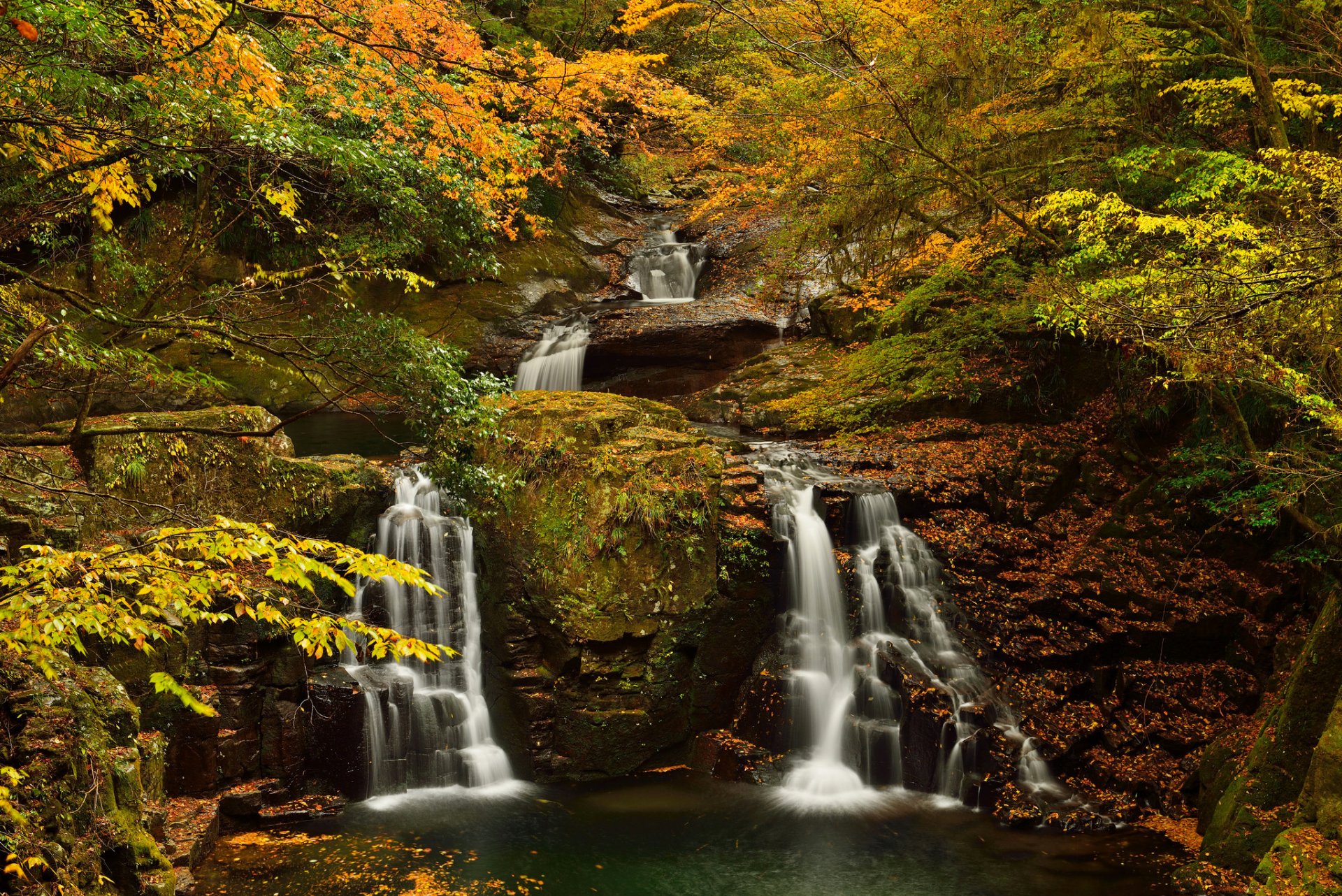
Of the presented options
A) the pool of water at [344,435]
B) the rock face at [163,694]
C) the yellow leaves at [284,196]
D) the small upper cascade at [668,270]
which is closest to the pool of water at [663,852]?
the rock face at [163,694]

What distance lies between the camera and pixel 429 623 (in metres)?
8.99

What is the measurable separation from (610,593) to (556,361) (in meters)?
7.50

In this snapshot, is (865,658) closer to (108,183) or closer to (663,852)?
(663,852)

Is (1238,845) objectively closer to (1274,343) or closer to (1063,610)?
(1063,610)

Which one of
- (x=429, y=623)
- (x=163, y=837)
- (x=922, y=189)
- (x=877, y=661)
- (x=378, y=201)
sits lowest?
(x=163, y=837)

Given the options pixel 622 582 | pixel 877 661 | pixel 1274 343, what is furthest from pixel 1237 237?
pixel 622 582

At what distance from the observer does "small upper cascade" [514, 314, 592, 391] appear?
49.5ft

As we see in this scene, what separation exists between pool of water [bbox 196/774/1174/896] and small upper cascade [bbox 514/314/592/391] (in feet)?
27.5

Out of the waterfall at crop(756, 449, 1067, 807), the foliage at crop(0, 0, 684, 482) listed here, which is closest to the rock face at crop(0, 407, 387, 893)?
the foliage at crop(0, 0, 684, 482)

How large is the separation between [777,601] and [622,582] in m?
2.04

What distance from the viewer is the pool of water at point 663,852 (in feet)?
21.3

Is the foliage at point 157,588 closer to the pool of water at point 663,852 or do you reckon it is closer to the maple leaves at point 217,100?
the maple leaves at point 217,100

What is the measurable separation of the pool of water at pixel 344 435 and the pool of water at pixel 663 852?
554 centimetres

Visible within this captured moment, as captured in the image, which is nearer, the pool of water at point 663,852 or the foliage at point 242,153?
the foliage at point 242,153
